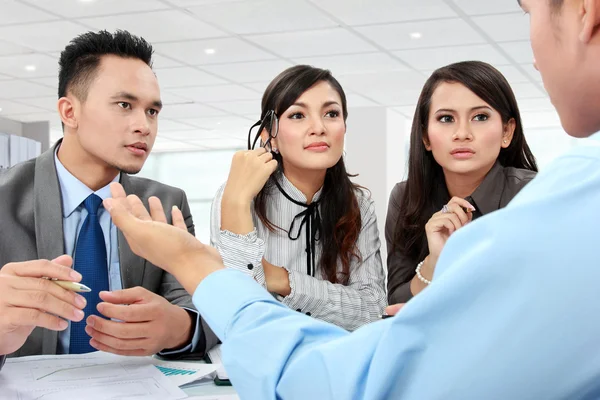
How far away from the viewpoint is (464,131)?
7.00ft

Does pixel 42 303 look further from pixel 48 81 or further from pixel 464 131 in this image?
pixel 48 81

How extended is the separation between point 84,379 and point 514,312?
1.01m

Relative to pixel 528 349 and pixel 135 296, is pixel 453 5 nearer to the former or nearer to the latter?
pixel 135 296

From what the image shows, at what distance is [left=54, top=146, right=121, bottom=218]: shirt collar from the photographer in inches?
71.3

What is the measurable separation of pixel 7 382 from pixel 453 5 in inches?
183

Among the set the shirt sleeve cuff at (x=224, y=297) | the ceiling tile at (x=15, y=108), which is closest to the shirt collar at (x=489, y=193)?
the shirt sleeve cuff at (x=224, y=297)

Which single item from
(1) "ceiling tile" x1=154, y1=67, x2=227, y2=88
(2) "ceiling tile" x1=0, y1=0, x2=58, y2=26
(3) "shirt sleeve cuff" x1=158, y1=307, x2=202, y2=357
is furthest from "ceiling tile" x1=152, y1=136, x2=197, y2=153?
(3) "shirt sleeve cuff" x1=158, y1=307, x2=202, y2=357

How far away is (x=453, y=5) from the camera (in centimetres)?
515

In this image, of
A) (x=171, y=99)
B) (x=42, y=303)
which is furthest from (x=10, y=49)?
(x=42, y=303)

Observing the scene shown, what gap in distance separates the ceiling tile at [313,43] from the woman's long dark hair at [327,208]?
3.79 m

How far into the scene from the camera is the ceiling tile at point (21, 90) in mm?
7875

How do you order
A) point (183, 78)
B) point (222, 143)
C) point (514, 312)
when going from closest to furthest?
1. point (514, 312)
2. point (183, 78)
3. point (222, 143)

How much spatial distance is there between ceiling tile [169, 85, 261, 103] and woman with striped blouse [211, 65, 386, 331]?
600 centimetres

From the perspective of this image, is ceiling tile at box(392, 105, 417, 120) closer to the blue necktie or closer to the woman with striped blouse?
the woman with striped blouse
